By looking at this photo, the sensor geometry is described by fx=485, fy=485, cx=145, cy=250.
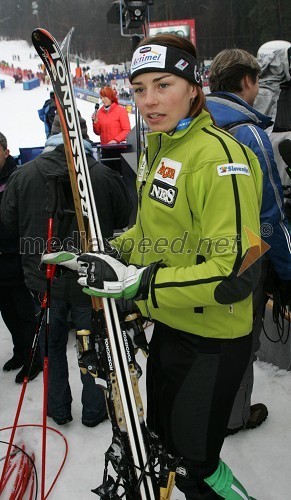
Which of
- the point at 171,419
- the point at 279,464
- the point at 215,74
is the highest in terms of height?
the point at 215,74

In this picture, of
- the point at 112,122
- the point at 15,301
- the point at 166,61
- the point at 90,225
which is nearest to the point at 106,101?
the point at 112,122

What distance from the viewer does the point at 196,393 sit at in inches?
54.8

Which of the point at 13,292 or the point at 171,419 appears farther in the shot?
the point at 13,292

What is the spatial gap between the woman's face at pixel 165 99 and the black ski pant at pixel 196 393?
1.97ft

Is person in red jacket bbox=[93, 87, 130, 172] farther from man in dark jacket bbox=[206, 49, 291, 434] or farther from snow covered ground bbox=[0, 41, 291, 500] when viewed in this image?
man in dark jacket bbox=[206, 49, 291, 434]

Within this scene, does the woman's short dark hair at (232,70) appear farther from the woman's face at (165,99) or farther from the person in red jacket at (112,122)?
the person in red jacket at (112,122)

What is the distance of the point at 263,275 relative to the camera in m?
1.99

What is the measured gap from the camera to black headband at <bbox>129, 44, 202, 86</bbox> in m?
1.29

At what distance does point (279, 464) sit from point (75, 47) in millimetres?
8857

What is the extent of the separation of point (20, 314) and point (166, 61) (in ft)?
7.06

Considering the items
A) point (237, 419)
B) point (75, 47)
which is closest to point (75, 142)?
point (237, 419)

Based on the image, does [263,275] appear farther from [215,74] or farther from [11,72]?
[11,72]

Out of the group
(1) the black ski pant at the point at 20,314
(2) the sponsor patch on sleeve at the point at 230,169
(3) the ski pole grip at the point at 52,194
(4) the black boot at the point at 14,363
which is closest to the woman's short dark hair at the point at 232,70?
(3) the ski pole grip at the point at 52,194

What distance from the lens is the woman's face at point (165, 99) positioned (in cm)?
130
